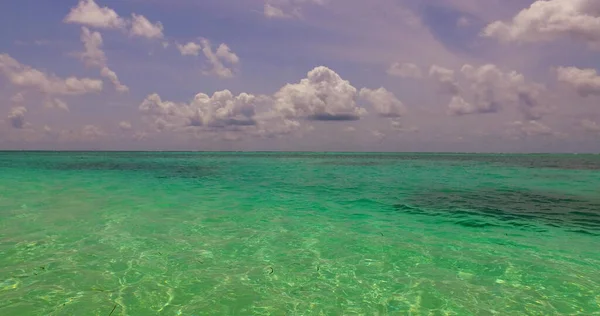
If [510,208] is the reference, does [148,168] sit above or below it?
below

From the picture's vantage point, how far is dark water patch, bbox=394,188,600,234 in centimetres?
1591

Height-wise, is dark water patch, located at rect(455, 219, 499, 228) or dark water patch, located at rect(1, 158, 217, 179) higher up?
dark water patch, located at rect(455, 219, 499, 228)

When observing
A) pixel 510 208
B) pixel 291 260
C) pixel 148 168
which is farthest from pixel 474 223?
pixel 148 168

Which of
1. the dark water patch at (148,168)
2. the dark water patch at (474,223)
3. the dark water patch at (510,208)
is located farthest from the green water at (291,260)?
the dark water patch at (148,168)

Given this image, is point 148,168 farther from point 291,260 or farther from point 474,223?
point 291,260

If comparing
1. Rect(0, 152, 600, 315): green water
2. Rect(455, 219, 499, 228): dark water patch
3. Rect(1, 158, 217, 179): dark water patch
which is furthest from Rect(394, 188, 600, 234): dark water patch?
Rect(1, 158, 217, 179): dark water patch

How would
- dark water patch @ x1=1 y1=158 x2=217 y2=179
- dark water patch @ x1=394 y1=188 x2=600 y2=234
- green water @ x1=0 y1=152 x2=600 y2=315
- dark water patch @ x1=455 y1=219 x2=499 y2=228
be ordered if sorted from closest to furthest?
green water @ x1=0 y1=152 x2=600 y2=315 < dark water patch @ x1=455 y1=219 x2=499 y2=228 < dark water patch @ x1=394 y1=188 x2=600 y2=234 < dark water patch @ x1=1 y1=158 x2=217 y2=179

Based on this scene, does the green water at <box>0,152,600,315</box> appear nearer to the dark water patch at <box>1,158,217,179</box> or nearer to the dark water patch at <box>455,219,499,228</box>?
the dark water patch at <box>455,219,499,228</box>

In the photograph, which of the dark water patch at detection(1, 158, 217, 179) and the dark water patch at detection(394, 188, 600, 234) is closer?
the dark water patch at detection(394, 188, 600, 234)

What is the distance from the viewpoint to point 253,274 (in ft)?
28.5

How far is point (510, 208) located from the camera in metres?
20.0

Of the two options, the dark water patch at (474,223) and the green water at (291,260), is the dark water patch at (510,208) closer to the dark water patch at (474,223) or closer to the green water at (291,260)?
the dark water patch at (474,223)

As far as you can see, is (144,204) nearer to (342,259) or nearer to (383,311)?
(342,259)

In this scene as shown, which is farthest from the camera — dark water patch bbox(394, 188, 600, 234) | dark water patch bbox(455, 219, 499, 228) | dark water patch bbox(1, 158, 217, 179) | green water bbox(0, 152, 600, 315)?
dark water patch bbox(1, 158, 217, 179)
